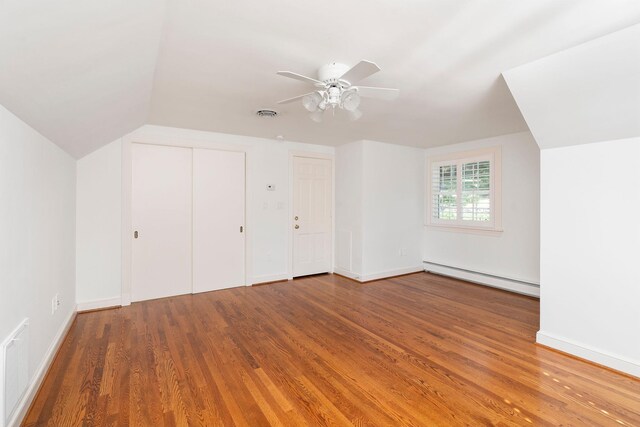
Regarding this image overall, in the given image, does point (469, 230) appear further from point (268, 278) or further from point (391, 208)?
point (268, 278)

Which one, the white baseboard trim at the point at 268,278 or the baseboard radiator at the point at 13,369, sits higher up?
the baseboard radiator at the point at 13,369

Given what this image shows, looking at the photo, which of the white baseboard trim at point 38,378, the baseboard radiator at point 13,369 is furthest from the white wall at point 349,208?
the baseboard radiator at point 13,369

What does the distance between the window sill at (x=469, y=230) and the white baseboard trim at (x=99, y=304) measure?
492 centimetres

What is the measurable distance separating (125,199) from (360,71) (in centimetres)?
331

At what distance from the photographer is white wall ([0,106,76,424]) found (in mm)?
1705

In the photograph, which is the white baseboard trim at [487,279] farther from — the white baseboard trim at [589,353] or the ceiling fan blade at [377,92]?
the ceiling fan blade at [377,92]

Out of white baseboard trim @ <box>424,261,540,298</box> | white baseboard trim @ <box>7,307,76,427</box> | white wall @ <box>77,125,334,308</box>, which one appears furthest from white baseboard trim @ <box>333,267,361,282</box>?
white baseboard trim @ <box>7,307,76,427</box>

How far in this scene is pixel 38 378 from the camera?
6.87 ft

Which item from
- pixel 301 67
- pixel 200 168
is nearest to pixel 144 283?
pixel 200 168

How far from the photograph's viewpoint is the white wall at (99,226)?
3.53 meters

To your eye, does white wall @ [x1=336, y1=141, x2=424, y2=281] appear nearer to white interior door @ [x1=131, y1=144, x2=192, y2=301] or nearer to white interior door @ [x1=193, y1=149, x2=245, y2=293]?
white interior door @ [x1=193, y1=149, x2=245, y2=293]

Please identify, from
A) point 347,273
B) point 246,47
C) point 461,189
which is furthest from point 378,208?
point 246,47

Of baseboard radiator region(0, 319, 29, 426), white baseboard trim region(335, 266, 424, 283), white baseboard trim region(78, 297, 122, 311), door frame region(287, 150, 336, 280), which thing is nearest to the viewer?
baseboard radiator region(0, 319, 29, 426)

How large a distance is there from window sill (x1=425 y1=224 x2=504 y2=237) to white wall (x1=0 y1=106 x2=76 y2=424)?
5.22m
